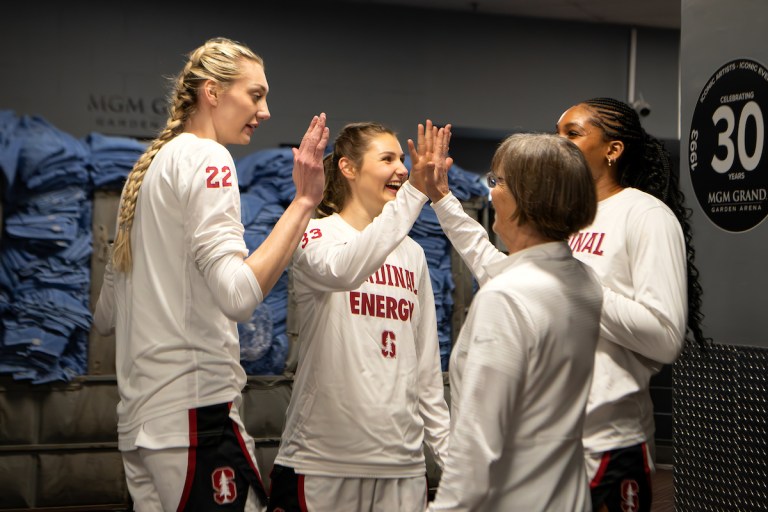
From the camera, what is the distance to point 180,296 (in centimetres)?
202

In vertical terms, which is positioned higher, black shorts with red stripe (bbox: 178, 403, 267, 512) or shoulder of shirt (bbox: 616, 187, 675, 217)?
shoulder of shirt (bbox: 616, 187, 675, 217)

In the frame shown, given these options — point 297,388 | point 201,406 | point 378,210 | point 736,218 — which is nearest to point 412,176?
point 378,210

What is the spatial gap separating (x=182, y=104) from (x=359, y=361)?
2.88 ft

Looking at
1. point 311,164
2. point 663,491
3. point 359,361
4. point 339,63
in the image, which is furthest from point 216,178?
point 339,63

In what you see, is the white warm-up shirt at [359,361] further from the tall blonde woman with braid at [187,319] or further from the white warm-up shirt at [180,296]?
the white warm-up shirt at [180,296]

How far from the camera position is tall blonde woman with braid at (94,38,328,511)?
1.95 m

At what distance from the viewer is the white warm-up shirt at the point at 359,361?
2418 millimetres

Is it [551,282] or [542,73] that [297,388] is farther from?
[542,73]

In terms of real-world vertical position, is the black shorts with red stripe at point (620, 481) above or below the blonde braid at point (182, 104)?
below

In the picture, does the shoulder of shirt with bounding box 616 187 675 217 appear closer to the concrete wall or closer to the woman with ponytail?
the woman with ponytail

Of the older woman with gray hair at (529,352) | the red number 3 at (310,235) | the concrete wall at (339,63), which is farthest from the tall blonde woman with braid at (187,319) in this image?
the concrete wall at (339,63)

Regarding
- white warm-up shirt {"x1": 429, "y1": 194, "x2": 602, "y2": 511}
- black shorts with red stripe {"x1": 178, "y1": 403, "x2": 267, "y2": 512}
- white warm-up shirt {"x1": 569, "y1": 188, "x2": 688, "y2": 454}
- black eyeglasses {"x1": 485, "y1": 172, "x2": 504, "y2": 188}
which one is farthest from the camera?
white warm-up shirt {"x1": 569, "y1": 188, "x2": 688, "y2": 454}

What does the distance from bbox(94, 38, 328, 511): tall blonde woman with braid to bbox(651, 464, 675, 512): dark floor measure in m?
3.47

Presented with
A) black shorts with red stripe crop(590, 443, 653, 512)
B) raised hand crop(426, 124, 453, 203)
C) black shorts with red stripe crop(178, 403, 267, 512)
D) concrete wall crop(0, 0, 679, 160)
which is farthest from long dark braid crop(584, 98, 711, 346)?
concrete wall crop(0, 0, 679, 160)
